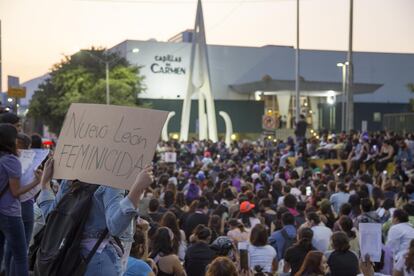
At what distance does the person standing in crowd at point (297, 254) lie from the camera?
723cm

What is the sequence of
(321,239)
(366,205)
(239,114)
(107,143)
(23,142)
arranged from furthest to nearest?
1. (239,114)
2. (366,205)
3. (321,239)
4. (23,142)
5. (107,143)

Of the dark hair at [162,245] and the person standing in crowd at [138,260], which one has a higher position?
the person standing in crowd at [138,260]

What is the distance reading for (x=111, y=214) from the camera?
368cm

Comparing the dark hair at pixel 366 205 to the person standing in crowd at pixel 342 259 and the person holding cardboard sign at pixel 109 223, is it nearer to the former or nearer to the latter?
the person standing in crowd at pixel 342 259

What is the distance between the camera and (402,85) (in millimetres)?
70312

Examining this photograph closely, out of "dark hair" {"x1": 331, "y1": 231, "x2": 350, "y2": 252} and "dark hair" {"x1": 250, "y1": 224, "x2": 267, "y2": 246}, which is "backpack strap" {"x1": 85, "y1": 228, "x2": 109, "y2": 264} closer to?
"dark hair" {"x1": 331, "y1": 231, "x2": 350, "y2": 252}

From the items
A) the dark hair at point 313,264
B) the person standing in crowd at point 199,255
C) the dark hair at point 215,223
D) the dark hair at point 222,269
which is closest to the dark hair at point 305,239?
the dark hair at point 313,264

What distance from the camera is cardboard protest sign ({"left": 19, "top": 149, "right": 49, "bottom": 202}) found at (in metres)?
5.19

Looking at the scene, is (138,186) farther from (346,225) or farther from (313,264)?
(346,225)

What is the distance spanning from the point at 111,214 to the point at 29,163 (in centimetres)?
183

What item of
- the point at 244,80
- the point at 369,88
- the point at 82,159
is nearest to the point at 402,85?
the point at 369,88

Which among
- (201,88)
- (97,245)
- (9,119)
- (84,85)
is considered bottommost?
(97,245)

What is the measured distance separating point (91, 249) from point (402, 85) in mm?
70042

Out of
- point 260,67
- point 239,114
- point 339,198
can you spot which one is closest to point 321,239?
point 339,198
